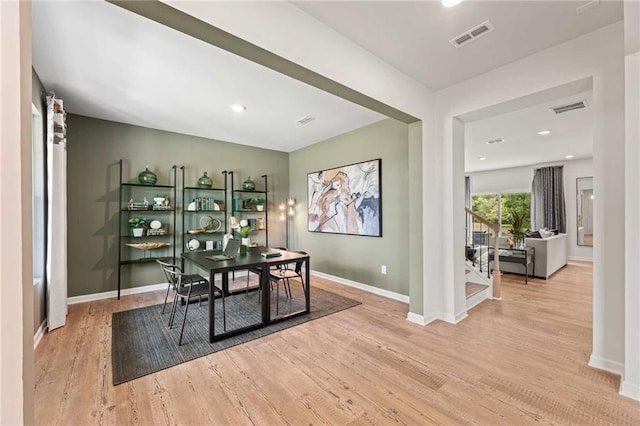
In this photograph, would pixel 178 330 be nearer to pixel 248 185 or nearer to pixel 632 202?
pixel 248 185

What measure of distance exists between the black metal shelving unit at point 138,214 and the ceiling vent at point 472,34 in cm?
432

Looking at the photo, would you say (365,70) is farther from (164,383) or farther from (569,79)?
(164,383)

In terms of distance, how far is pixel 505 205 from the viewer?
873 cm

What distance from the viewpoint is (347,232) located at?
4766 mm

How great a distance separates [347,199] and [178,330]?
10.1ft

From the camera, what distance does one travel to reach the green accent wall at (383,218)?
394 centimetres

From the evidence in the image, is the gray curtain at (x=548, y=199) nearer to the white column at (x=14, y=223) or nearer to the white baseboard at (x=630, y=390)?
the white baseboard at (x=630, y=390)

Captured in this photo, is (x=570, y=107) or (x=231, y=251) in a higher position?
(x=570, y=107)

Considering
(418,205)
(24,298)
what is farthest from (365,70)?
(24,298)

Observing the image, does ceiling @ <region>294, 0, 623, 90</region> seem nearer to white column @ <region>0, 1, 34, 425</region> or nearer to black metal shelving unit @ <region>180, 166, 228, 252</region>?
white column @ <region>0, 1, 34, 425</region>

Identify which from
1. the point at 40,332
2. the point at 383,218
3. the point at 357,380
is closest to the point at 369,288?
the point at 383,218

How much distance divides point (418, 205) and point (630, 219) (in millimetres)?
1636

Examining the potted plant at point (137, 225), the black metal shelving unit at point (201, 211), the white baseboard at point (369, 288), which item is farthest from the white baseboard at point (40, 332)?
the white baseboard at point (369, 288)

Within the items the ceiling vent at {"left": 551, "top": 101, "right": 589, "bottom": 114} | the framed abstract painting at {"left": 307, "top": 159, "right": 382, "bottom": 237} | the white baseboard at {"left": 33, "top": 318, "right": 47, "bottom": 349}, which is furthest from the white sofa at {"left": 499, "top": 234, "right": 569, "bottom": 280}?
the white baseboard at {"left": 33, "top": 318, "right": 47, "bottom": 349}
